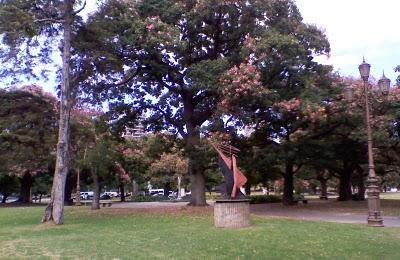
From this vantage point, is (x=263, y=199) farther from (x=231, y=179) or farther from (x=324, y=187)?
(x=231, y=179)

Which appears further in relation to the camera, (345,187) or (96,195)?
(345,187)

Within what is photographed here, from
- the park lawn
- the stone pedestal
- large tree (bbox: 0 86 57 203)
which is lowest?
the park lawn

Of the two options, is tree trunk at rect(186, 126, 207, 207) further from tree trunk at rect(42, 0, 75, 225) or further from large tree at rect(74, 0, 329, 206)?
tree trunk at rect(42, 0, 75, 225)

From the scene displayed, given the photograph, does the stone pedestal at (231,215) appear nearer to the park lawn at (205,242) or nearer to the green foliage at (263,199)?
the park lawn at (205,242)

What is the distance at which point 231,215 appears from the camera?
16.3 meters

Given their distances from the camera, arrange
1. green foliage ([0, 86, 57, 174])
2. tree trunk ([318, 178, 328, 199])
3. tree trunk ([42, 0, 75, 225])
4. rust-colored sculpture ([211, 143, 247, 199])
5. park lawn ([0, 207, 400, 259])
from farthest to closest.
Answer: tree trunk ([318, 178, 328, 199])
green foliage ([0, 86, 57, 174])
tree trunk ([42, 0, 75, 225])
rust-colored sculpture ([211, 143, 247, 199])
park lawn ([0, 207, 400, 259])

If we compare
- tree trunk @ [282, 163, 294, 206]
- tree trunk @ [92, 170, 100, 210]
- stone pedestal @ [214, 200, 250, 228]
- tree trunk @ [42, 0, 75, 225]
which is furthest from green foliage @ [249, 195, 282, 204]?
stone pedestal @ [214, 200, 250, 228]

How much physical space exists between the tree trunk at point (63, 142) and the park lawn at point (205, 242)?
289 centimetres

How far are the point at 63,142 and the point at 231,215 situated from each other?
314 inches

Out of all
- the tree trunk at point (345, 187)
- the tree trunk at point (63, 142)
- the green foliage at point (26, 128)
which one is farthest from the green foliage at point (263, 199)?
the tree trunk at point (63, 142)

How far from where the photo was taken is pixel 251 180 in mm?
41125

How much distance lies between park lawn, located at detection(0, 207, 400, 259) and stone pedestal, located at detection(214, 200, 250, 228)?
0.38m

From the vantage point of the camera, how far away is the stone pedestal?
1631cm

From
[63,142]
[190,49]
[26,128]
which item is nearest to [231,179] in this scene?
[63,142]
